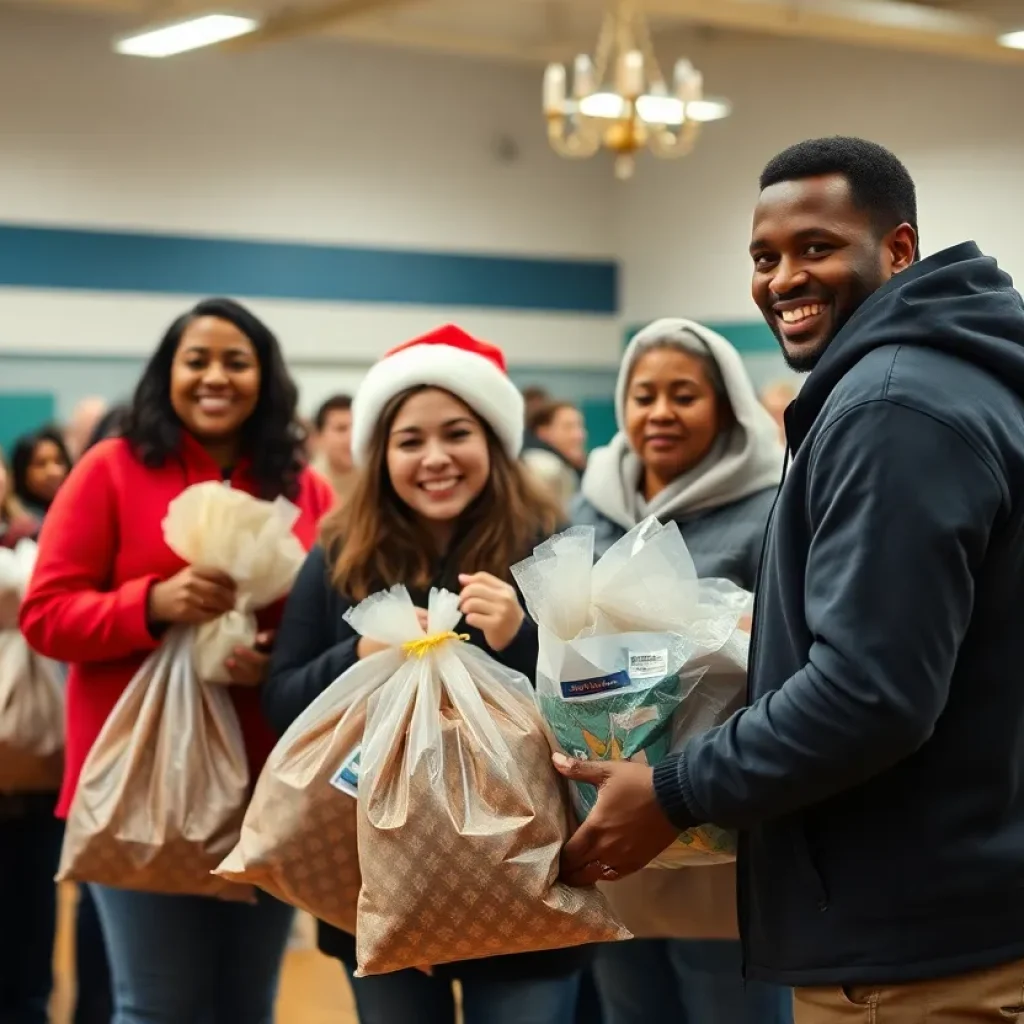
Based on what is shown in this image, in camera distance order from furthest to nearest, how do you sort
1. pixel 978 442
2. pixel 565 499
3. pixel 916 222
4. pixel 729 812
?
pixel 565 499 → pixel 916 222 → pixel 729 812 → pixel 978 442

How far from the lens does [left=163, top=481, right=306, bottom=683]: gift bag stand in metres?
2.72

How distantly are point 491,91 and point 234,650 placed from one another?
28.7 ft

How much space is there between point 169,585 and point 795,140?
8198mm

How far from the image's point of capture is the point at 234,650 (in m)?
2.73

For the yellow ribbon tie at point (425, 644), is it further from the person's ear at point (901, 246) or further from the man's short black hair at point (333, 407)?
the man's short black hair at point (333, 407)

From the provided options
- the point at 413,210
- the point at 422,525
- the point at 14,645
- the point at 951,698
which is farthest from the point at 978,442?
the point at 413,210

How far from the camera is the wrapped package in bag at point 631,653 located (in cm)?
193

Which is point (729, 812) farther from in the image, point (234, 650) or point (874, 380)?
point (234, 650)

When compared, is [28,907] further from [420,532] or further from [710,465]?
[710,465]

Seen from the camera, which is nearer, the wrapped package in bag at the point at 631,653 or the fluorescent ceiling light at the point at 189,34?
the wrapped package in bag at the point at 631,653

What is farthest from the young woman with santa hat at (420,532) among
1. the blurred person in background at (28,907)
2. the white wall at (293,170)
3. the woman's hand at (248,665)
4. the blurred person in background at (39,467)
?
the white wall at (293,170)

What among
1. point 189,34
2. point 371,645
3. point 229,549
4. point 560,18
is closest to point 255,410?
point 229,549

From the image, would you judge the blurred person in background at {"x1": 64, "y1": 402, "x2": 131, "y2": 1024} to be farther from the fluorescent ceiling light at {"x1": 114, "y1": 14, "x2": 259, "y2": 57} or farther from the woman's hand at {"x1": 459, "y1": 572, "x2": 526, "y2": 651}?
the fluorescent ceiling light at {"x1": 114, "y1": 14, "x2": 259, "y2": 57}

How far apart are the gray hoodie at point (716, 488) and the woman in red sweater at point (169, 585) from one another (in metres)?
0.62
